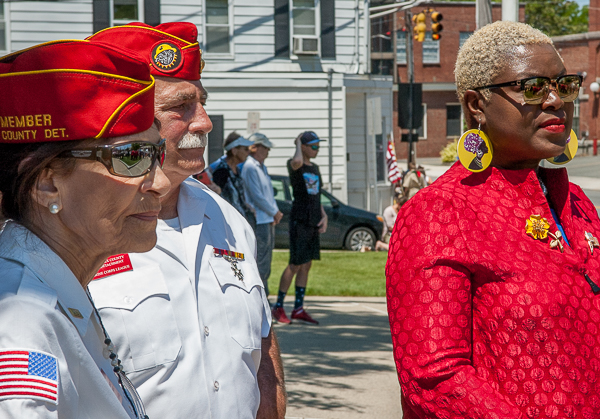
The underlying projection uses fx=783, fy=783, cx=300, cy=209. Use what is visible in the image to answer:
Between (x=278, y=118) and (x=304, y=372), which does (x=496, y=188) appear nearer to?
(x=304, y=372)

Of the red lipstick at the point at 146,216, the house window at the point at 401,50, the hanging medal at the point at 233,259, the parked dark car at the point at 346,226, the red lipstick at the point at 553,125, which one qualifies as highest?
the house window at the point at 401,50

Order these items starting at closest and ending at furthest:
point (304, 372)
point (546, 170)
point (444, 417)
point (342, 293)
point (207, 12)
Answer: point (444, 417), point (546, 170), point (304, 372), point (342, 293), point (207, 12)

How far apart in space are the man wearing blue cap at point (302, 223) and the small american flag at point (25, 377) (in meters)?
7.58

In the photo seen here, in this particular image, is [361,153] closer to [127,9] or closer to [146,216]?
[127,9]

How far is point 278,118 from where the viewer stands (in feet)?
70.6

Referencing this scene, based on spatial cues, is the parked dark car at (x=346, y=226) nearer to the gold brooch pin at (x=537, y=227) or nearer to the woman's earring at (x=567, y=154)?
the woman's earring at (x=567, y=154)

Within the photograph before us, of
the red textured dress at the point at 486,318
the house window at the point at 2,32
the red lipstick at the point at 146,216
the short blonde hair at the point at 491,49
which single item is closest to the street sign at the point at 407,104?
the house window at the point at 2,32

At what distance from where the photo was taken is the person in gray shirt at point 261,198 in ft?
29.9

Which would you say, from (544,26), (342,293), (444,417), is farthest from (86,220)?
(544,26)

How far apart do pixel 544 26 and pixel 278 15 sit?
129 feet

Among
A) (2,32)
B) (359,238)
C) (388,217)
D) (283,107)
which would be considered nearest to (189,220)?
(388,217)

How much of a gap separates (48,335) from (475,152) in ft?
4.78

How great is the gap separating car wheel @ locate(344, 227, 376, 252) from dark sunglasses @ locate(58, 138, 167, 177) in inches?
624

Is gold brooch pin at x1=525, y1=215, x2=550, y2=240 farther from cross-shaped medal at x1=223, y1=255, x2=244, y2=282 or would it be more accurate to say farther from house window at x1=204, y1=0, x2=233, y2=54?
house window at x1=204, y1=0, x2=233, y2=54
